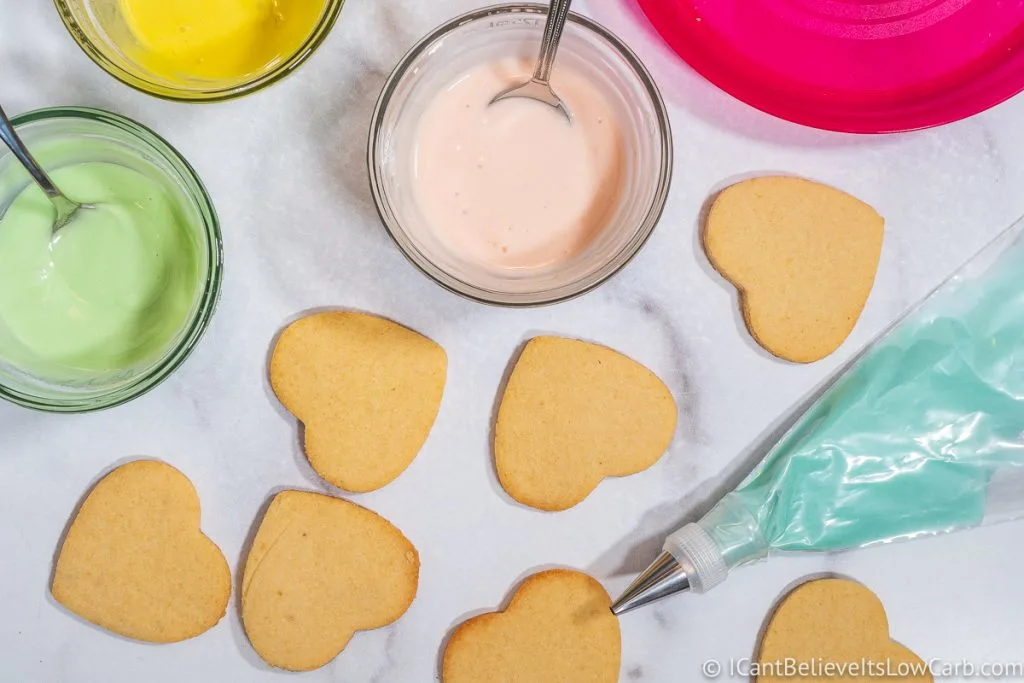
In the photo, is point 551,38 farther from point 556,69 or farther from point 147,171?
point 147,171

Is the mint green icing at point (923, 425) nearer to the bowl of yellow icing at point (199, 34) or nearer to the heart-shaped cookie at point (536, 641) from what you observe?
the heart-shaped cookie at point (536, 641)

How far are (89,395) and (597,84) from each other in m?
0.52

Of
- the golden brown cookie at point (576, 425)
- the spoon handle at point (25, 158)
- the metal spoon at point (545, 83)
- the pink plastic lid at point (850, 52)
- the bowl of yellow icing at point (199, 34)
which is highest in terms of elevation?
the pink plastic lid at point (850, 52)

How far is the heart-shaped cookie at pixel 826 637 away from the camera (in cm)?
83

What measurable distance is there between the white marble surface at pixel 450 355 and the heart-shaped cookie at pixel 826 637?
2 centimetres

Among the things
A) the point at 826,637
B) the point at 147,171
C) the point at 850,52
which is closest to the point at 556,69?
the point at 850,52

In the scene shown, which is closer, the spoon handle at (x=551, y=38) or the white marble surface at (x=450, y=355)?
the spoon handle at (x=551, y=38)

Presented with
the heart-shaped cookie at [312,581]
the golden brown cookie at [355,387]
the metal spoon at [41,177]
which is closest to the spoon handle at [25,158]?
the metal spoon at [41,177]

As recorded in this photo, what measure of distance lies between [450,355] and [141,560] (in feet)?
1.14

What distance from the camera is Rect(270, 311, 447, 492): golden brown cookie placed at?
814 mm

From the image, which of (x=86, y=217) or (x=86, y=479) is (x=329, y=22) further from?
(x=86, y=479)

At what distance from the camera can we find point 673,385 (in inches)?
33.1

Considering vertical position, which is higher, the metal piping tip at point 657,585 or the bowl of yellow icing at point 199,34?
the bowl of yellow icing at point 199,34

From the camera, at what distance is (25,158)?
2.29 ft
